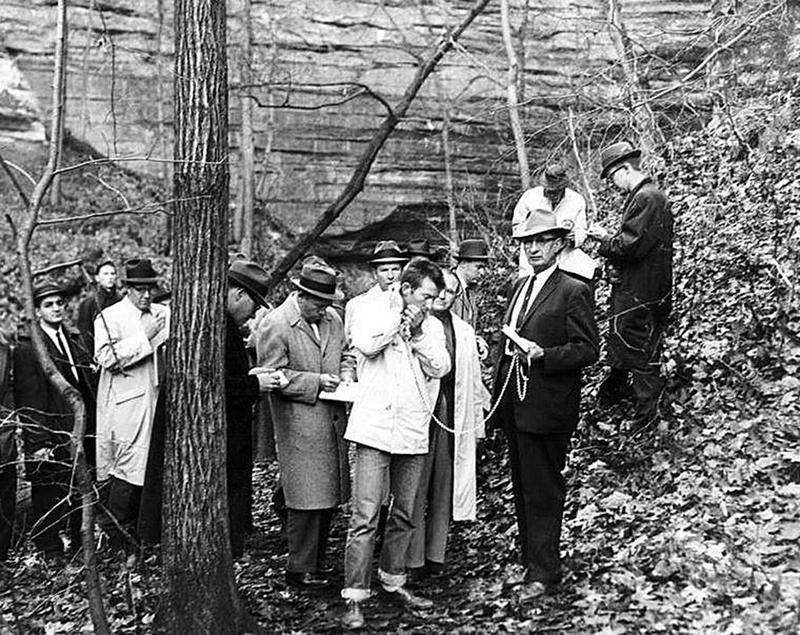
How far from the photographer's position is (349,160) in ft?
64.7

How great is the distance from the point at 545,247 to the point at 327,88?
48.3ft

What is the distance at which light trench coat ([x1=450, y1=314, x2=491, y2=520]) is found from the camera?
6.66 meters

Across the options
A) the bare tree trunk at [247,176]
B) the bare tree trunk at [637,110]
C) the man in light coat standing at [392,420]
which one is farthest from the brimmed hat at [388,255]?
the bare tree trunk at [247,176]

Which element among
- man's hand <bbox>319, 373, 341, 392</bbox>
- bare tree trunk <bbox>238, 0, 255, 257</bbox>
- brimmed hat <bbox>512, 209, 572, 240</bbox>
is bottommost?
man's hand <bbox>319, 373, 341, 392</bbox>

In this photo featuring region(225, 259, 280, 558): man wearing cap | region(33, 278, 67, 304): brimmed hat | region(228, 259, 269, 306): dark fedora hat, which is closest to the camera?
region(225, 259, 280, 558): man wearing cap

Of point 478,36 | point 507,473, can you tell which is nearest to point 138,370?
point 507,473

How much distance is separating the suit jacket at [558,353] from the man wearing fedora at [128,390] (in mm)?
3069

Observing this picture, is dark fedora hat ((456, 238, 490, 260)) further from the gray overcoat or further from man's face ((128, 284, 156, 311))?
man's face ((128, 284, 156, 311))

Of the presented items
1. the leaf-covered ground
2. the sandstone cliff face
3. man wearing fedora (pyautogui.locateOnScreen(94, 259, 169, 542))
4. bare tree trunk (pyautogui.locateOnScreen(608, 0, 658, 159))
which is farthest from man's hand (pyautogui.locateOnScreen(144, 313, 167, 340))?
the sandstone cliff face

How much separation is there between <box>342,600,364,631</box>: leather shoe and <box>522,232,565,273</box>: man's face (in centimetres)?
243

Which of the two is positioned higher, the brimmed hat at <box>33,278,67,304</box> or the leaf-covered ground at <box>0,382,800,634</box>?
the brimmed hat at <box>33,278,67,304</box>

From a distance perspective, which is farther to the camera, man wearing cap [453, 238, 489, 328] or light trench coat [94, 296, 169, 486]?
man wearing cap [453, 238, 489, 328]

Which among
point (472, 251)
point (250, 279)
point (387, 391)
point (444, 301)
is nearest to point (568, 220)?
point (472, 251)

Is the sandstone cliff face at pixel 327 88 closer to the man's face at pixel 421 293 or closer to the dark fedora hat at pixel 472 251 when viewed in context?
the dark fedora hat at pixel 472 251
